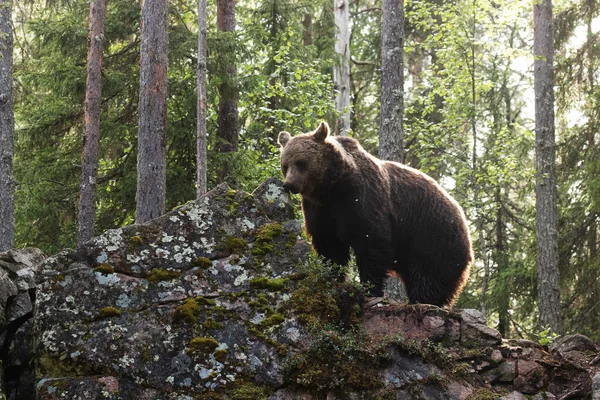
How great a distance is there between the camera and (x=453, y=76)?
18.9 metres

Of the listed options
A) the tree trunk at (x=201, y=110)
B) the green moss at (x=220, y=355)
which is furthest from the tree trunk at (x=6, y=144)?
the green moss at (x=220, y=355)

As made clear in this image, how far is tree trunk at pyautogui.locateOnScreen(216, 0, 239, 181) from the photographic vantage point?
47.2ft

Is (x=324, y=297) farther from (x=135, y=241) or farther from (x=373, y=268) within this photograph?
(x=135, y=241)

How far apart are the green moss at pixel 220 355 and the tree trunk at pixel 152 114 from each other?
6533mm

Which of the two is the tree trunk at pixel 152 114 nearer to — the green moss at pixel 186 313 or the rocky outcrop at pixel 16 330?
the rocky outcrop at pixel 16 330

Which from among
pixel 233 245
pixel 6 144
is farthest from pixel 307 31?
pixel 233 245

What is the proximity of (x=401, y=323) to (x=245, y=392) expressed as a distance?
63.7 inches

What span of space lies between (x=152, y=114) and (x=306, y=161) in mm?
5765

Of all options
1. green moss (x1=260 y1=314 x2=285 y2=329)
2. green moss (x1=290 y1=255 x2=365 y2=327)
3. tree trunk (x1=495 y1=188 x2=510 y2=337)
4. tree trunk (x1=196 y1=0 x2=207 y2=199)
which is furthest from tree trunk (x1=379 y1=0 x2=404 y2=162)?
tree trunk (x1=495 y1=188 x2=510 y2=337)

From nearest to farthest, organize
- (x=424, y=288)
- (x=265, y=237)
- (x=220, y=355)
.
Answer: (x=220, y=355) < (x=265, y=237) < (x=424, y=288)

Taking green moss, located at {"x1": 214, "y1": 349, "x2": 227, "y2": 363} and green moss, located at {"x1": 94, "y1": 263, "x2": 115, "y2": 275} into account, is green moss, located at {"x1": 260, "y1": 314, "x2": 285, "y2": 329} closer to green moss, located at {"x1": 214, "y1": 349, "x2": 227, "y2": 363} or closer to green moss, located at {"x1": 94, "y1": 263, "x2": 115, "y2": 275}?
green moss, located at {"x1": 214, "y1": 349, "x2": 227, "y2": 363}

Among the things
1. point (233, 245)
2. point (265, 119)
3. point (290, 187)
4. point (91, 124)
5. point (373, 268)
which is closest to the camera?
point (233, 245)

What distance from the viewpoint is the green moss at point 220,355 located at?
5.67 m

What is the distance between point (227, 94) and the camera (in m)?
14.8
